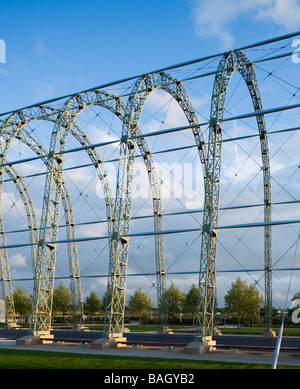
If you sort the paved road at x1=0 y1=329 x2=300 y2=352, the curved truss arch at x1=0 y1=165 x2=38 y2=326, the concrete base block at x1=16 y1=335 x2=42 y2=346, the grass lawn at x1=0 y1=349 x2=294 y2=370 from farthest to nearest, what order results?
the curved truss arch at x1=0 y1=165 x2=38 y2=326 → the paved road at x1=0 y1=329 x2=300 y2=352 → the concrete base block at x1=16 y1=335 x2=42 y2=346 → the grass lawn at x1=0 y1=349 x2=294 y2=370

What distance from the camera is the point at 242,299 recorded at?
55.0 m

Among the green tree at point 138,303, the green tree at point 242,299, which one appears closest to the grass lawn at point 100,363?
the green tree at point 242,299

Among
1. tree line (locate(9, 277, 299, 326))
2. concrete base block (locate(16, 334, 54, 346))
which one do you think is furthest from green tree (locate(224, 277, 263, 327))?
concrete base block (locate(16, 334, 54, 346))

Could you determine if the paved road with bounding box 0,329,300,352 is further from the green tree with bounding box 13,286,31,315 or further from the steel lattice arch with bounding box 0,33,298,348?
the green tree with bounding box 13,286,31,315

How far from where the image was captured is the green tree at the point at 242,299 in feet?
181

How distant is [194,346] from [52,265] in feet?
41.8

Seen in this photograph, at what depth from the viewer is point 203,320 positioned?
75.2ft

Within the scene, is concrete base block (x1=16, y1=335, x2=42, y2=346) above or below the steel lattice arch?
below

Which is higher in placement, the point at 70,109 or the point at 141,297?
the point at 70,109

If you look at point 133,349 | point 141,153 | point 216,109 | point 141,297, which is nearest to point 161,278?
point 141,153

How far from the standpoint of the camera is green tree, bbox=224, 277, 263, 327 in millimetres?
55188

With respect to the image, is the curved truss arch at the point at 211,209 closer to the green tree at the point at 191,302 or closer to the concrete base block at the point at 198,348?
the concrete base block at the point at 198,348

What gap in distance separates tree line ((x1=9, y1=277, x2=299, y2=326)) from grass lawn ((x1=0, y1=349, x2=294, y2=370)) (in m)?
29.3
